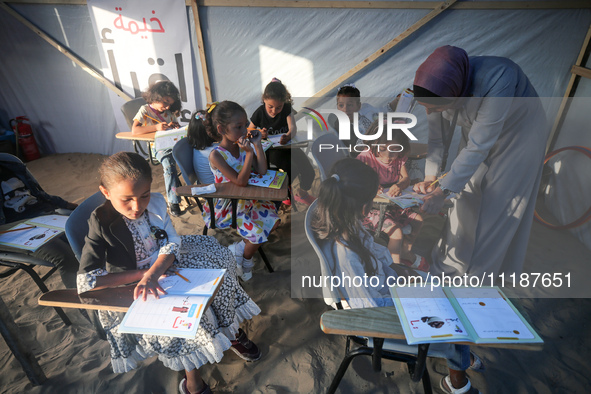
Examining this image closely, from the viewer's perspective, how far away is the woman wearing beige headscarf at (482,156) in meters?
1.98

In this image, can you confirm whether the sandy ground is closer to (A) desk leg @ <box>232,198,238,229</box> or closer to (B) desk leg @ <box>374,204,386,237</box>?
(A) desk leg @ <box>232,198,238,229</box>

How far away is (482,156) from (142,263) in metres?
2.39

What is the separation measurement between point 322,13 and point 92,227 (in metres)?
4.19

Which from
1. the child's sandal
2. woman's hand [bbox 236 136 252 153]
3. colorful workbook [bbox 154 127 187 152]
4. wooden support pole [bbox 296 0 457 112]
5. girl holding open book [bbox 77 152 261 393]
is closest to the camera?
girl holding open book [bbox 77 152 261 393]

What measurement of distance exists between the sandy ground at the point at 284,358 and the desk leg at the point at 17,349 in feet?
0.16

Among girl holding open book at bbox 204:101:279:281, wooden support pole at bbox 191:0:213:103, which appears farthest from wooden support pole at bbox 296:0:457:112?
girl holding open book at bbox 204:101:279:281

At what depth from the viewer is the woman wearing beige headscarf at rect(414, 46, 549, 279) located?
1.98 metres

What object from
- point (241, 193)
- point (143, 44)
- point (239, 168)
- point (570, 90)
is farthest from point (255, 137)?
point (570, 90)

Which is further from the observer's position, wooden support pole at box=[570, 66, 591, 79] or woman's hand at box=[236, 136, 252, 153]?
wooden support pole at box=[570, 66, 591, 79]

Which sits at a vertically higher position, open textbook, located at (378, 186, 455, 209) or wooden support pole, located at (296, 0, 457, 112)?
wooden support pole, located at (296, 0, 457, 112)

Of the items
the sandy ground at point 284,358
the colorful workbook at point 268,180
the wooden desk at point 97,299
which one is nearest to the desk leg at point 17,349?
the sandy ground at point 284,358

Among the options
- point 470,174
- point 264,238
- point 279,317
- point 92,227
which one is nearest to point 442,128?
point 470,174

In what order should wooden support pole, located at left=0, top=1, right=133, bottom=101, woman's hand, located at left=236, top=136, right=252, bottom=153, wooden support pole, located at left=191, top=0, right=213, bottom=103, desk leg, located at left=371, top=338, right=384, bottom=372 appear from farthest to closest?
wooden support pole, located at left=0, top=1, right=133, bottom=101 → wooden support pole, located at left=191, top=0, right=213, bottom=103 → woman's hand, located at left=236, top=136, right=252, bottom=153 → desk leg, located at left=371, top=338, right=384, bottom=372

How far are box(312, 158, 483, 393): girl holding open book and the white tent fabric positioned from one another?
322 cm
